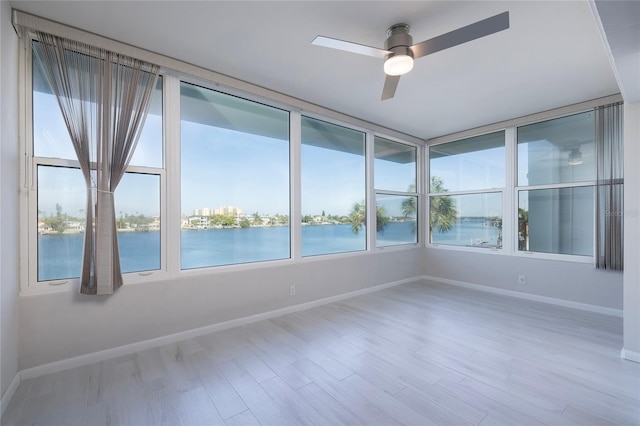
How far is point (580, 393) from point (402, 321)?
5.14 ft

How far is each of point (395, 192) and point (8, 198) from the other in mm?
4648

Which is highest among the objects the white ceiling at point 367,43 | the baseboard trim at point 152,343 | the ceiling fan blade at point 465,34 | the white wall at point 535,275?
the white ceiling at point 367,43

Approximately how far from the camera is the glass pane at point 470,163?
4539 millimetres

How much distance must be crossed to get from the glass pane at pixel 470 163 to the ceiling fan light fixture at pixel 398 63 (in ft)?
10.6

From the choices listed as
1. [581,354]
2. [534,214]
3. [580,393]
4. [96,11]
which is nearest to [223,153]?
[96,11]

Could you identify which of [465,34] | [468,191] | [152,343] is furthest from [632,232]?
[152,343]

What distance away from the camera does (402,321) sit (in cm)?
327

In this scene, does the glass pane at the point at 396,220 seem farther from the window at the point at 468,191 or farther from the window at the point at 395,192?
the window at the point at 468,191

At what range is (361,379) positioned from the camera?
212 centimetres

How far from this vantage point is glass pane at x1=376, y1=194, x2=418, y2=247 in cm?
475

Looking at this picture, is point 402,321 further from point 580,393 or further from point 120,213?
point 120,213

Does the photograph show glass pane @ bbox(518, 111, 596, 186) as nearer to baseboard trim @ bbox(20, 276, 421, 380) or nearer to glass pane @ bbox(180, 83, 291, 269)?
baseboard trim @ bbox(20, 276, 421, 380)

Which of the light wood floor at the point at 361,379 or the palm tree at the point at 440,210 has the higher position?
the palm tree at the point at 440,210

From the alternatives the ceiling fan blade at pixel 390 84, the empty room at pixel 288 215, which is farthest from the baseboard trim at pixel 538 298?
the ceiling fan blade at pixel 390 84
